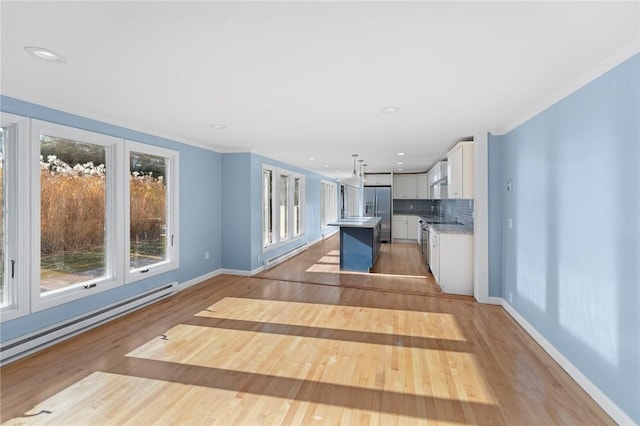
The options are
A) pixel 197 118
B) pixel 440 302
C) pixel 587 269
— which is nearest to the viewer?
pixel 587 269

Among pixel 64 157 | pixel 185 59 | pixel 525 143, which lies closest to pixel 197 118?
pixel 64 157

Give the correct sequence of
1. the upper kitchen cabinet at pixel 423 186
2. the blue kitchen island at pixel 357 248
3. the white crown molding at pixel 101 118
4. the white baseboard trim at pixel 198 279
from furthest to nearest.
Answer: the upper kitchen cabinet at pixel 423 186
the blue kitchen island at pixel 357 248
the white baseboard trim at pixel 198 279
the white crown molding at pixel 101 118

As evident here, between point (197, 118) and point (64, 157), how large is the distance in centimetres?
140

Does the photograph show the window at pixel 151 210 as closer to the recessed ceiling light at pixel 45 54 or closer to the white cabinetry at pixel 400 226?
the recessed ceiling light at pixel 45 54

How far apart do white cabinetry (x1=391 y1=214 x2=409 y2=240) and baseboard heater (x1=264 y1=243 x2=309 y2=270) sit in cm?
297

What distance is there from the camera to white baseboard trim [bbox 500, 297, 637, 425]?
6.59 feet

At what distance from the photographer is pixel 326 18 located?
1618 millimetres

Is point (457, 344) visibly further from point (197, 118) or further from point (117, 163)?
point (117, 163)

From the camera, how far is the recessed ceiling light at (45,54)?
1968mm

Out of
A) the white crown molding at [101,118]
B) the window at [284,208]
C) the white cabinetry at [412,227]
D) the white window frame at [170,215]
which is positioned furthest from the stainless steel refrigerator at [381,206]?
the white window frame at [170,215]

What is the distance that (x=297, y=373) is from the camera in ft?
8.58

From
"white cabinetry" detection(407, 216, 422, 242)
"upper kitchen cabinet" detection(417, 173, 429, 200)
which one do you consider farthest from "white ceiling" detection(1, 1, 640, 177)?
"white cabinetry" detection(407, 216, 422, 242)

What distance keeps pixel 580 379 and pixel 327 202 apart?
1011 cm

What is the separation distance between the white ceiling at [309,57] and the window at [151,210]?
2.64 ft
